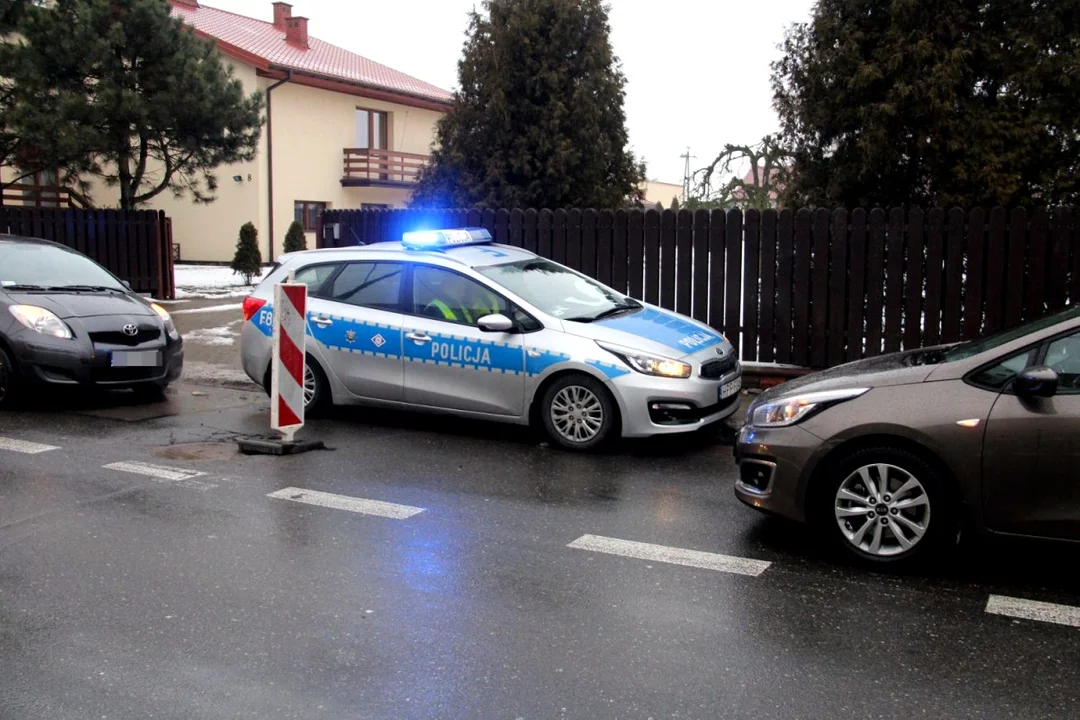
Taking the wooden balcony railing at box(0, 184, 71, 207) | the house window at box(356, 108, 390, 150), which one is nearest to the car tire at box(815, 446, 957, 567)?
the wooden balcony railing at box(0, 184, 71, 207)

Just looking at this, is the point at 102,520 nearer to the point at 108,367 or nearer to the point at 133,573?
the point at 133,573

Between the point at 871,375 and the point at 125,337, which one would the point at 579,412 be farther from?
the point at 125,337

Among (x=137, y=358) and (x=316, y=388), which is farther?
(x=137, y=358)

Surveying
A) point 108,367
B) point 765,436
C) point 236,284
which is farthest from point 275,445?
point 236,284

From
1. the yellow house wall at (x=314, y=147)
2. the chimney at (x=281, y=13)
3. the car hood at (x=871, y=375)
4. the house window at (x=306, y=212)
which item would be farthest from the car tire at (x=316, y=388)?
the chimney at (x=281, y=13)

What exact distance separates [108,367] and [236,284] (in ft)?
47.3

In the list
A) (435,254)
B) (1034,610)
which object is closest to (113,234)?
(435,254)

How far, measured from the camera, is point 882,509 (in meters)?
5.08

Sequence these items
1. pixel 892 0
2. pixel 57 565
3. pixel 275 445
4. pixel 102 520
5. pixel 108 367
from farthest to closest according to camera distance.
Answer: pixel 892 0
pixel 108 367
pixel 275 445
pixel 102 520
pixel 57 565

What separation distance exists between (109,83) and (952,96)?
15197 mm

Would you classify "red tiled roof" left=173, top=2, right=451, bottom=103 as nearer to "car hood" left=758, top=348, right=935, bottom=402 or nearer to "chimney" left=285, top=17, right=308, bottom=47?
"chimney" left=285, top=17, right=308, bottom=47

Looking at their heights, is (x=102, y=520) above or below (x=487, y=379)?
below

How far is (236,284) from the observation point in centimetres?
2308

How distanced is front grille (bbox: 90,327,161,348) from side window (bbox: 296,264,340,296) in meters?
1.58
